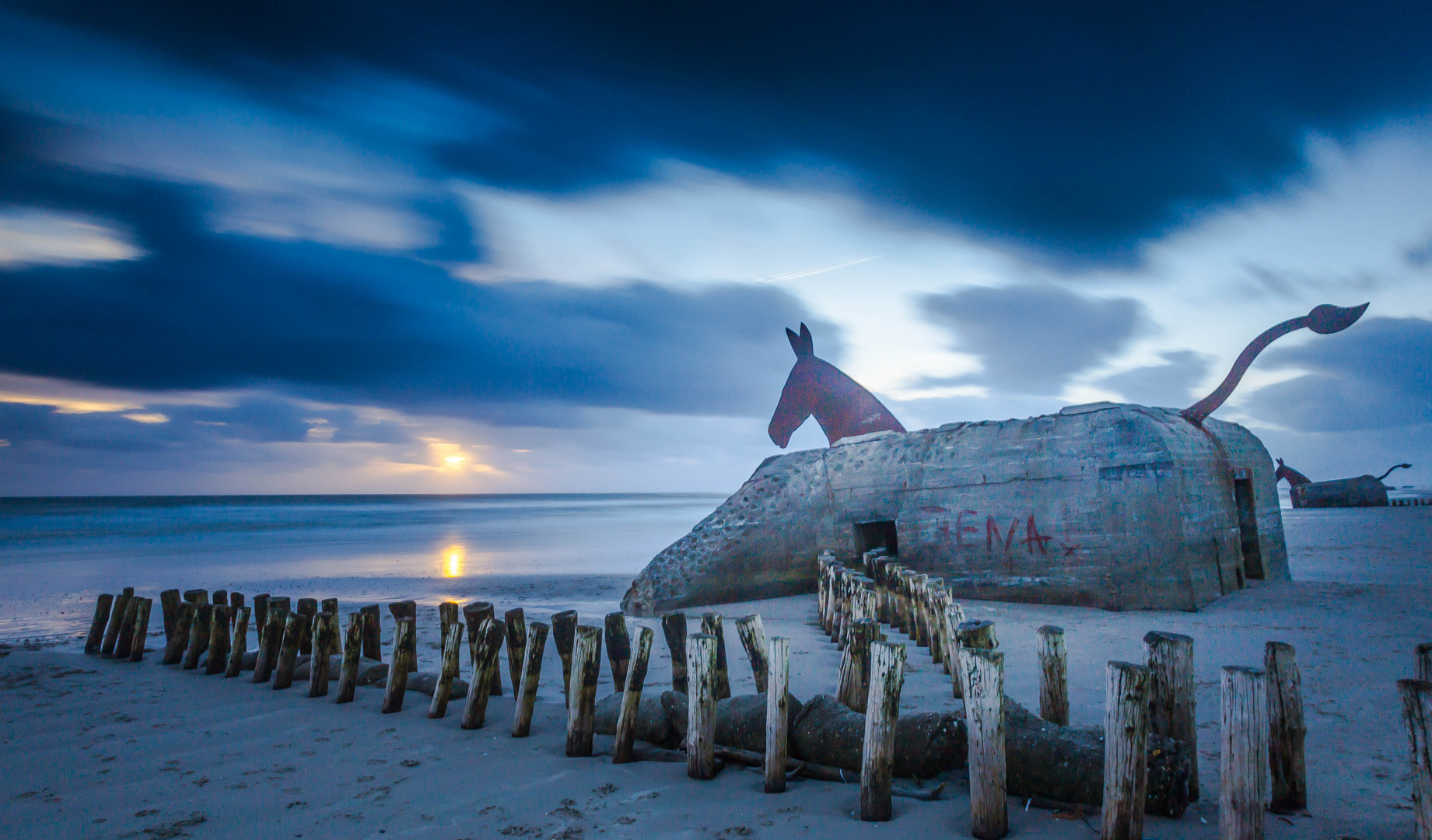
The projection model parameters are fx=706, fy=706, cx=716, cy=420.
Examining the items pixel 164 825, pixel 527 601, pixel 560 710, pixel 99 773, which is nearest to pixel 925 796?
pixel 560 710

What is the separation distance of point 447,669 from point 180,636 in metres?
4.60

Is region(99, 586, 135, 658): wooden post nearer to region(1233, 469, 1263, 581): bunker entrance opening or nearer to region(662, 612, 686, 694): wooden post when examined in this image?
region(662, 612, 686, 694): wooden post

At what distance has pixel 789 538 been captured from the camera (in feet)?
38.1

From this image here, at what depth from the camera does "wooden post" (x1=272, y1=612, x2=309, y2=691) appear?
6676 mm

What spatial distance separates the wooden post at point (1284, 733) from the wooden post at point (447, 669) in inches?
199

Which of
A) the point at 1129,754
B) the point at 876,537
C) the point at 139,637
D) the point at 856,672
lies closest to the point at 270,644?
the point at 139,637

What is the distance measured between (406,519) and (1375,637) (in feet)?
161

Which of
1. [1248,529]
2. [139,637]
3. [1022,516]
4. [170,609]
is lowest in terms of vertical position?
[139,637]

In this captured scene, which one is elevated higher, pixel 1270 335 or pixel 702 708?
pixel 1270 335

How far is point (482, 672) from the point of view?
5320 millimetres

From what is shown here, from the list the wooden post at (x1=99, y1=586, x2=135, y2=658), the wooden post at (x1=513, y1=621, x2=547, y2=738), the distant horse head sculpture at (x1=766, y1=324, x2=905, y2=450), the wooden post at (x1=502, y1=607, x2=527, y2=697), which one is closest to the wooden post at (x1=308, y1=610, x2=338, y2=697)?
the wooden post at (x1=502, y1=607, x2=527, y2=697)

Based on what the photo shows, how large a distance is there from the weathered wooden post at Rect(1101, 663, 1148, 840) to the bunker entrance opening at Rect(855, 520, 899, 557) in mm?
8333

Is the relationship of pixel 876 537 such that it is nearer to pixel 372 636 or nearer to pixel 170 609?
pixel 372 636

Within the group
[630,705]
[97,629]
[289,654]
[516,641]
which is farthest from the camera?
[97,629]
